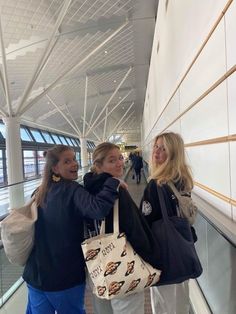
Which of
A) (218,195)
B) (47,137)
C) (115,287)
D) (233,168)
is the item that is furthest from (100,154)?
(47,137)

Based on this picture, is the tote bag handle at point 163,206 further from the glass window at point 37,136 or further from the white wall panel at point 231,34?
the glass window at point 37,136

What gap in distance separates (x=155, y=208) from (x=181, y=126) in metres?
2.96

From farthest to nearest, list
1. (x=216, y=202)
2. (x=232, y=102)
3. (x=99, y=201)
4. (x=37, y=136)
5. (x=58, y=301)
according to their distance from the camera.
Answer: (x=37, y=136)
(x=216, y=202)
(x=232, y=102)
(x=58, y=301)
(x=99, y=201)

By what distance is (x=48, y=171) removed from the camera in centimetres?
222

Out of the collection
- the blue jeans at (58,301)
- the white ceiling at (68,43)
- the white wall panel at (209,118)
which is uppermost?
the white ceiling at (68,43)

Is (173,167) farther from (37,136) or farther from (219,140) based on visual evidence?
(37,136)

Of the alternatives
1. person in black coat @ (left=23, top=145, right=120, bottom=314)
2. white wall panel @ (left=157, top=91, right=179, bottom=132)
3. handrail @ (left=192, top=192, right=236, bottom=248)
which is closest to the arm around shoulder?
person in black coat @ (left=23, top=145, right=120, bottom=314)

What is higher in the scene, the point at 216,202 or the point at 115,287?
the point at 216,202

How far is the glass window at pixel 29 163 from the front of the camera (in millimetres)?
27172

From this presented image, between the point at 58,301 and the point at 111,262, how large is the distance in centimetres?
59

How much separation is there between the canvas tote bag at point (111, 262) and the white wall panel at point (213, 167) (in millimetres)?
972

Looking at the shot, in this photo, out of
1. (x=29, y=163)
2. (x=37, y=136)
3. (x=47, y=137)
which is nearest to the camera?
(x=29, y=163)

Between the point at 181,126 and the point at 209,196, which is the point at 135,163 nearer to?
the point at 181,126

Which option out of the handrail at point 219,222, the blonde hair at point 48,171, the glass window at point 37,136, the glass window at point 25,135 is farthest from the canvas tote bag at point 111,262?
the glass window at point 37,136
